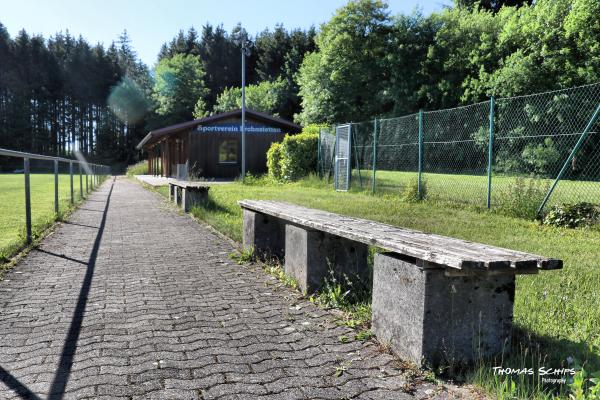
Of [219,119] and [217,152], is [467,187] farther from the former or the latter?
[219,119]

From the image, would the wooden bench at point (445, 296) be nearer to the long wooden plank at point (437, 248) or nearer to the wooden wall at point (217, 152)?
the long wooden plank at point (437, 248)

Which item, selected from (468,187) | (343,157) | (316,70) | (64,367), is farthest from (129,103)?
(64,367)

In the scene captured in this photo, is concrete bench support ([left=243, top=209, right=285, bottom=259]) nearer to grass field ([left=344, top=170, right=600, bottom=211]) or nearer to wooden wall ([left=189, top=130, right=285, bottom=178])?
grass field ([left=344, top=170, right=600, bottom=211])

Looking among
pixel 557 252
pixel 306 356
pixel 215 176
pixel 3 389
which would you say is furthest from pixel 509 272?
pixel 215 176

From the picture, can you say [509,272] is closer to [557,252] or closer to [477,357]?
[477,357]

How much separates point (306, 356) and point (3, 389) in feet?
5.26

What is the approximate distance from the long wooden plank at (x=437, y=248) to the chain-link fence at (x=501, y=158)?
5.40 m

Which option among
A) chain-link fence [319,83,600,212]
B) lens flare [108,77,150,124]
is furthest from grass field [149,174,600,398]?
lens flare [108,77,150,124]

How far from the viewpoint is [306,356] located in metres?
3.04

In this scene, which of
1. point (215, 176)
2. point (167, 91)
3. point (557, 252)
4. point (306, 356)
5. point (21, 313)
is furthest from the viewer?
point (167, 91)

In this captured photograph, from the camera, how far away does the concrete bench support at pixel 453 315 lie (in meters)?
2.74

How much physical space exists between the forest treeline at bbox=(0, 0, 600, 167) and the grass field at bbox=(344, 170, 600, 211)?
946 centimetres

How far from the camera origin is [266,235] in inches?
230

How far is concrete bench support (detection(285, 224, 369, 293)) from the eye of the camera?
14.0 feet
